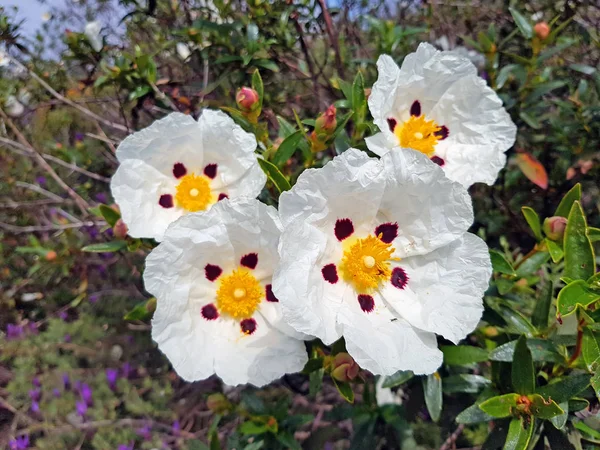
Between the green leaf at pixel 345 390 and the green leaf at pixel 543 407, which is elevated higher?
the green leaf at pixel 345 390

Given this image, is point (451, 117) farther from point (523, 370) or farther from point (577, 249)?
point (523, 370)

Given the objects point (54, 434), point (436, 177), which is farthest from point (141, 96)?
point (54, 434)

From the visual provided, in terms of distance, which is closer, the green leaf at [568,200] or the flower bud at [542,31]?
the green leaf at [568,200]

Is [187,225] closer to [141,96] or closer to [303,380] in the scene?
[141,96]

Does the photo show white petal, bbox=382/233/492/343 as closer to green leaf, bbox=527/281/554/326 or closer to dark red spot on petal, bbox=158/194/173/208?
green leaf, bbox=527/281/554/326

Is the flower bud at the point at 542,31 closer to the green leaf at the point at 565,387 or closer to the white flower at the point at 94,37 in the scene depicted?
the green leaf at the point at 565,387

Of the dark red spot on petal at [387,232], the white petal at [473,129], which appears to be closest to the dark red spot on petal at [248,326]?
the dark red spot on petal at [387,232]

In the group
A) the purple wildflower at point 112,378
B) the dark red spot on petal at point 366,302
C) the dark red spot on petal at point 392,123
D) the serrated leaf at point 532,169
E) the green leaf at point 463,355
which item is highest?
the dark red spot on petal at point 392,123
